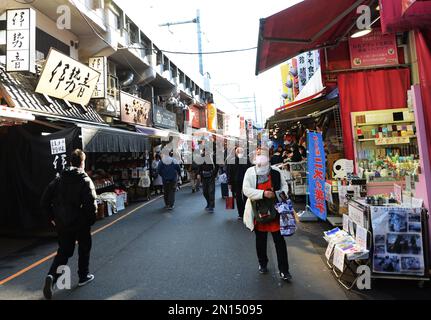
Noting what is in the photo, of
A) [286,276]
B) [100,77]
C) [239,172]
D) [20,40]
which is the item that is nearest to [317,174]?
[239,172]

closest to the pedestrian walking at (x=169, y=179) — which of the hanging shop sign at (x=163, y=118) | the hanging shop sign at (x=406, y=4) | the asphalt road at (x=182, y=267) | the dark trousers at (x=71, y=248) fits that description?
the asphalt road at (x=182, y=267)

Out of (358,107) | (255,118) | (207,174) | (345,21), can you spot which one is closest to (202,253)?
(207,174)

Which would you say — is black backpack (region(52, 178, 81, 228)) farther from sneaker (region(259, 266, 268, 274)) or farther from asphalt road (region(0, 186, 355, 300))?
sneaker (region(259, 266, 268, 274))

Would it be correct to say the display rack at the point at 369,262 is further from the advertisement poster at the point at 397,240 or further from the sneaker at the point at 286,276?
the sneaker at the point at 286,276

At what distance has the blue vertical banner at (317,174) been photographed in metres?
7.28

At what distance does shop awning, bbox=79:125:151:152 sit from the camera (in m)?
8.50

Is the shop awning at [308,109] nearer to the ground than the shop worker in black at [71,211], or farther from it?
farther from it

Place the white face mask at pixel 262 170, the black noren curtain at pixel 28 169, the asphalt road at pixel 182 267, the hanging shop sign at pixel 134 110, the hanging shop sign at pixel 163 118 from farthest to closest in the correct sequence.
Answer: the hanging shop sign at pixel 163 118 → the hanging shop sign at pixel 134 110 → the black noren curtain at pixel 28 169 → the white face mask at pixel 262 170 → the asphalt road at pixel 182 267

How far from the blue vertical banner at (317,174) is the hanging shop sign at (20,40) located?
26.1 ft

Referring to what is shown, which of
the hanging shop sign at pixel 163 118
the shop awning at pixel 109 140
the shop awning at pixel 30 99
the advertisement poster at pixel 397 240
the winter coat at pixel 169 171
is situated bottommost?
the advertisement poster at pixel 397 240

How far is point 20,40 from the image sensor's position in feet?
28.2

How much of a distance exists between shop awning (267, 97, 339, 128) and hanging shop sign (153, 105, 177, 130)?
10756 mm
